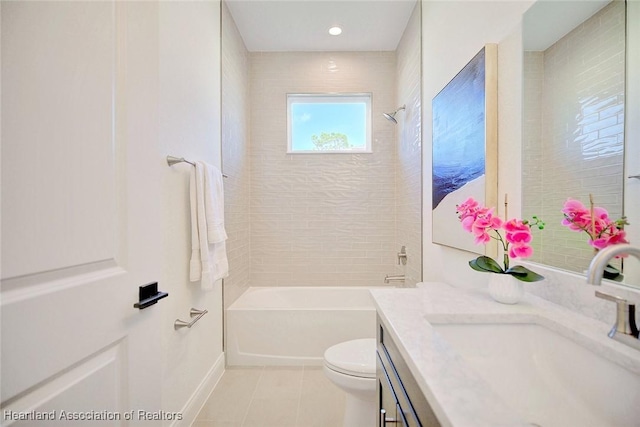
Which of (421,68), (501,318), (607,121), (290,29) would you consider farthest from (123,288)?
(290,29)

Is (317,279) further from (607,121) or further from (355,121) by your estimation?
(607,121)

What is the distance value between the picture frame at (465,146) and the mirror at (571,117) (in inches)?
7.3

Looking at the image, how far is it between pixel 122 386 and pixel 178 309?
0.87 meters

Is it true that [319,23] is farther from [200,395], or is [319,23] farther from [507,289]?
[200,395]

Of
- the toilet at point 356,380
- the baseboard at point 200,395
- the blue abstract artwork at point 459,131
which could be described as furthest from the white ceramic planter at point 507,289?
the baseboard at point 200,395

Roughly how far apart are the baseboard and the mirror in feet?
6.32

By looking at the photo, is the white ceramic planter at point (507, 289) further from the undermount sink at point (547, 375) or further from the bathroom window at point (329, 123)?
the bathroom window at point (329, 123)

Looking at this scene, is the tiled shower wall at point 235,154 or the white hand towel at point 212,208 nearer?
the white hand towel at point 212,208

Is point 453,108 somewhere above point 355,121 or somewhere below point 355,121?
below

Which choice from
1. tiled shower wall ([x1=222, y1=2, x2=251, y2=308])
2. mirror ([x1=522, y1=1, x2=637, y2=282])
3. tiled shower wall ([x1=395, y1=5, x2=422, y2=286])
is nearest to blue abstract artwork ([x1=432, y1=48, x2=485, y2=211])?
mirror ([x1=522, y1=1, x2=637, y2=282])

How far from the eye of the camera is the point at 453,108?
5.54ft

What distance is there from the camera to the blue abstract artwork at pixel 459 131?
1.41 metres

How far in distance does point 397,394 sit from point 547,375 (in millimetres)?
405

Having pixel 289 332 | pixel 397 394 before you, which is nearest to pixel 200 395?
pixel 289 332
